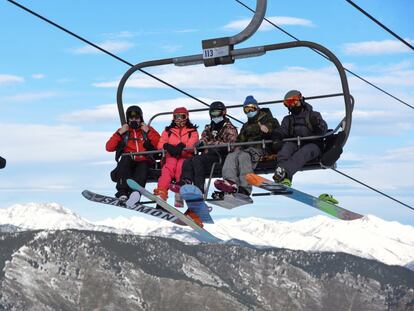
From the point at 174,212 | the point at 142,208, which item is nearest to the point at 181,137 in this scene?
the point at 174,212

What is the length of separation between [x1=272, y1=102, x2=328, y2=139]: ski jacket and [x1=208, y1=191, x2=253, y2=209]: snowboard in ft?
4.23

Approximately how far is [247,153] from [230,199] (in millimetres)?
907

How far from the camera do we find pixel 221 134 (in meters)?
16.6

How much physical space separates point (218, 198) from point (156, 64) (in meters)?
2.72

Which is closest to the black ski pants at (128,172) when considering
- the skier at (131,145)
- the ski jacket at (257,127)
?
the skier at (131,145)

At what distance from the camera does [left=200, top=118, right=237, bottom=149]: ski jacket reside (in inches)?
650

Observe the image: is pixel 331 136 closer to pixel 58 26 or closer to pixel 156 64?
pixel 156 64

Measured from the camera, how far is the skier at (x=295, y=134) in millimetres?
16016

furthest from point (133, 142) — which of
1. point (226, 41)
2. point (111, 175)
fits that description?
point (226, 41)

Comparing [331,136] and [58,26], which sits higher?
[58,26]

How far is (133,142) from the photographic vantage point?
1717 centimetres

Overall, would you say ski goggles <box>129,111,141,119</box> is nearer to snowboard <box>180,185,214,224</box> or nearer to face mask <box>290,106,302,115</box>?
snowboard <box>180,185,214,224</box>

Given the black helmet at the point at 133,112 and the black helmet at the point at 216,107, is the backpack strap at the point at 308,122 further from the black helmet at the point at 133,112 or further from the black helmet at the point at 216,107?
the black helmet at the point at 133,112

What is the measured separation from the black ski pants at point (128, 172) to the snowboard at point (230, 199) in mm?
1453
